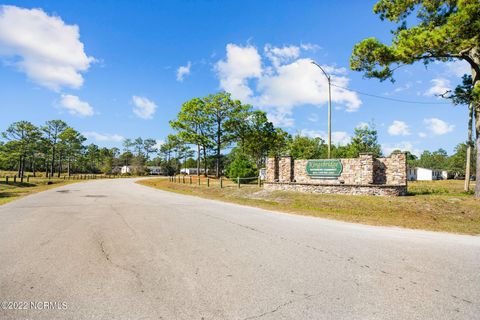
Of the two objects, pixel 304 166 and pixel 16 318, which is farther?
pixel 304 166

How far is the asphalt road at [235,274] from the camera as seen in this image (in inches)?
124

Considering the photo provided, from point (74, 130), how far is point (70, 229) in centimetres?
6610

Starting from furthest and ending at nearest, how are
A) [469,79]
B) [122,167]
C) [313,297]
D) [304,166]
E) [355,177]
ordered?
[122,167], [304,166], [355,177], [469,79], [313,297]

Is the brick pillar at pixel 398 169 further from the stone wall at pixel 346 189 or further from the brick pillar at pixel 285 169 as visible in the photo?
the brick pillar at pixel 285 169

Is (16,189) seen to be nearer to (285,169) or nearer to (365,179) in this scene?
(285,169)

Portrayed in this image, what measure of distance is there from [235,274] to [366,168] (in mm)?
16426

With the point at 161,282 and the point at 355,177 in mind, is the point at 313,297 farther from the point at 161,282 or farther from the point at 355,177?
the point at 355,177

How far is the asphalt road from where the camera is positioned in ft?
10.3

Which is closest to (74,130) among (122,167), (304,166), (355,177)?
(122,167)

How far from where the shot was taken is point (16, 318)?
2.92 m

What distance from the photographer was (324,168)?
65.2ft

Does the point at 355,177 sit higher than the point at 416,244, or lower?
higher

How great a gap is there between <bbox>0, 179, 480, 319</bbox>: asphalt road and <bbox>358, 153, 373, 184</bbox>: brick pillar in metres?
11.0

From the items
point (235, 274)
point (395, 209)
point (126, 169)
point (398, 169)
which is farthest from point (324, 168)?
point (126, 169)
